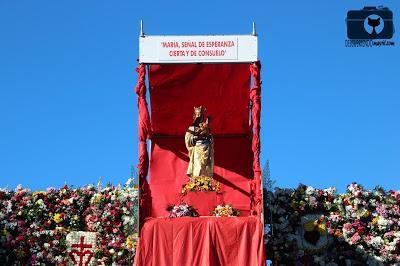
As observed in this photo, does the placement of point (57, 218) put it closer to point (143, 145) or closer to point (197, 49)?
point (143, 145)

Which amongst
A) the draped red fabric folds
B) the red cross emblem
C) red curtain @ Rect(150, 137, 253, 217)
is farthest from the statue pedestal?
the red cross emblem

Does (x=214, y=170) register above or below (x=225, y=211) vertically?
above

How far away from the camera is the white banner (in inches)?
802

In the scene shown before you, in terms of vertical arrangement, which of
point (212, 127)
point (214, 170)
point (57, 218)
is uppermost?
point (212, 127)

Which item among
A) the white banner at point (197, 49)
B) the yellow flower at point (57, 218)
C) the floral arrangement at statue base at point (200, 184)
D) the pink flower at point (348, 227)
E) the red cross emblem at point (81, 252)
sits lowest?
the red cross emblem at point (81, 252)

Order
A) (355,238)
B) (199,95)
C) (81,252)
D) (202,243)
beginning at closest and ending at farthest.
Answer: (202,243)
(199,95)
(81,252)
(355,238)

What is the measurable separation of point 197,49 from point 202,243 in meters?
5.20

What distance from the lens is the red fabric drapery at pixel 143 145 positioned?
19.5 m

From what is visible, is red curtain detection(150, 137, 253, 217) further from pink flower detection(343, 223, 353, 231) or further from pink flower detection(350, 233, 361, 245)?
pink flower detection(350, 233, 361, 245)

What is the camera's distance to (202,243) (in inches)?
733

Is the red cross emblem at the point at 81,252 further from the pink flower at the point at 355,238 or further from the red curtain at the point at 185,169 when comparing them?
the pink flower at the point at 355,238

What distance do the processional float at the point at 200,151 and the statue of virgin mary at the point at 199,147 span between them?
3 cm

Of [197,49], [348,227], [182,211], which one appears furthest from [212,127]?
[348,227]

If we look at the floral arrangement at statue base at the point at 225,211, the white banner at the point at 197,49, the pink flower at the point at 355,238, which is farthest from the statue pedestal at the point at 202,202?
the pink flower at the point at 355,238
